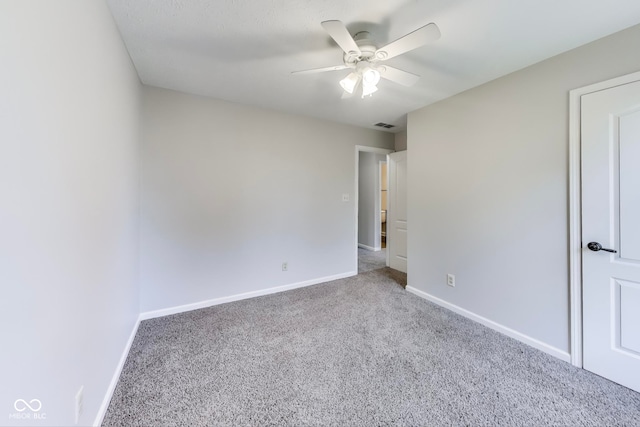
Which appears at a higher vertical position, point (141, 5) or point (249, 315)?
point (141, 5)

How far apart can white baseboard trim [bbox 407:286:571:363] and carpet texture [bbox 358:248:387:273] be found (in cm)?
125

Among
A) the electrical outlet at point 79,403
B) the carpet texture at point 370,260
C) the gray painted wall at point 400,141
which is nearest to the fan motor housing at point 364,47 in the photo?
the electrical outlet at point 79,403

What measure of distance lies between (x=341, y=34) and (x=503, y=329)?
2756 millimetres

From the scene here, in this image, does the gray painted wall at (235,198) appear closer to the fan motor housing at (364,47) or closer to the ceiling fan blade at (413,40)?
the fan motor housing at (364,47)

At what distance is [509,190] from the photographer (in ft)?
7.33

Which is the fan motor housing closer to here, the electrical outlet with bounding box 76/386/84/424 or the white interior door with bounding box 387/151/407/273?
the electrical outlet with bounding box 76/386/84/424

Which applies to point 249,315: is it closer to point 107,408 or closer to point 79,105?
point 107,408

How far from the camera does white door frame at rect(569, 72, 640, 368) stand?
Result: 1.83m

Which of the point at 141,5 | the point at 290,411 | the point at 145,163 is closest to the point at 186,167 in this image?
the point at 145,163

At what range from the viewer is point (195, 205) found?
2707 millimetres

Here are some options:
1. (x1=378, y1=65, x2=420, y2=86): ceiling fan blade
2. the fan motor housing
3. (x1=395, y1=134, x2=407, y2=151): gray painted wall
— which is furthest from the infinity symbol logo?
(x1=395, y1=134, x2=407, y2=151): gray painted wall

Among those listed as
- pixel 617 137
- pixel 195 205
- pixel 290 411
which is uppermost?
pixel 617 137

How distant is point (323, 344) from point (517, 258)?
6.15 feet

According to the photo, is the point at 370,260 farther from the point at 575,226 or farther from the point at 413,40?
the point at 413,40
